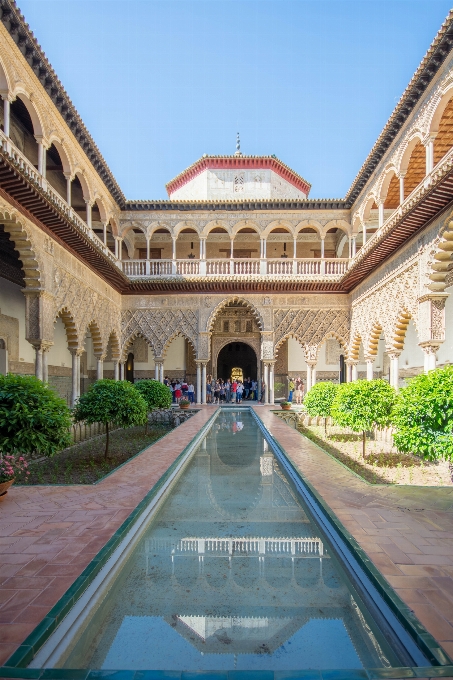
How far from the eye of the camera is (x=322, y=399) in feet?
34.7

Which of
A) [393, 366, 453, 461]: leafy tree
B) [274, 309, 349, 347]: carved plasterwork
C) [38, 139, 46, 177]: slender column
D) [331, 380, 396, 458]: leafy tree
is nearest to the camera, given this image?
[393, 366, 453, 461]: leafy tree

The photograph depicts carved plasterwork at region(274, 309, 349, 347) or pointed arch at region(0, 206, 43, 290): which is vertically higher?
pointed arch at region(0, 206, 43, 290)

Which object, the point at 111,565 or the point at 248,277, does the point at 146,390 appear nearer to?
the point at 248,277

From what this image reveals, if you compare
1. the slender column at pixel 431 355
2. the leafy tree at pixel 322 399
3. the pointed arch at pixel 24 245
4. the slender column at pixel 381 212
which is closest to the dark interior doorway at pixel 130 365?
the pointed arch at pixel 24 245

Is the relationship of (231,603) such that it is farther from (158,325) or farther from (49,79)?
(158,325)

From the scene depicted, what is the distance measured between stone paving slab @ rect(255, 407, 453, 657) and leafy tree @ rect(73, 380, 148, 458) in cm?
323

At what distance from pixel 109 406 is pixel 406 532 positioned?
17.3ft

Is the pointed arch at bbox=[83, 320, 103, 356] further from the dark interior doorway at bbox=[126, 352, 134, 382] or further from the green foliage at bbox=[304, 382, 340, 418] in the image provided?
the green foliage at bbox=[304, 382, 340, 418]

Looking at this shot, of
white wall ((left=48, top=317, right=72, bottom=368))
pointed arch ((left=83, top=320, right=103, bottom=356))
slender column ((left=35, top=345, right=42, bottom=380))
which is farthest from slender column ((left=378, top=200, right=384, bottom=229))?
white wall ((left=48, top=317, right=72, bottom=368))

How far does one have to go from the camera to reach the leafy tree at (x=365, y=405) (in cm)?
743

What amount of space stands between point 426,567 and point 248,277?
48.9 feet

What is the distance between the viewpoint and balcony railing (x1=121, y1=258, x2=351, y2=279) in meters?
17.5

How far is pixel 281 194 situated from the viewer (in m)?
20.9

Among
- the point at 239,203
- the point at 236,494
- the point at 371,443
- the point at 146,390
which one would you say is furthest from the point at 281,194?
the point at 236,494
